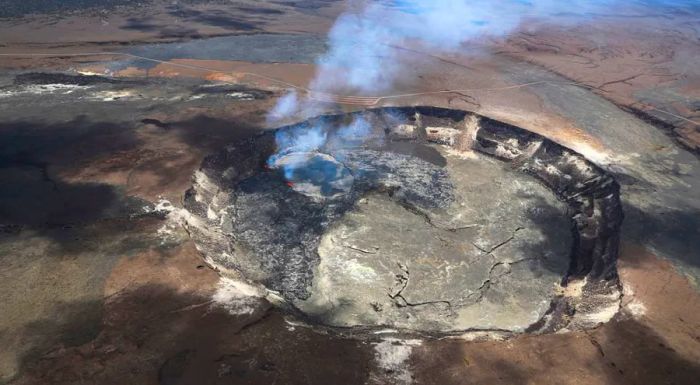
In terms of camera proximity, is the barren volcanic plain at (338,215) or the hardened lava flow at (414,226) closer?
the barren volcanic plain at (338,215)

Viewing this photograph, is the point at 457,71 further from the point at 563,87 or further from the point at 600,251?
the point at 600,251

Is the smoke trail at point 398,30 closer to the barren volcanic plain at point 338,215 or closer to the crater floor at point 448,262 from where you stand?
the barren volcanic plain at point 338,215

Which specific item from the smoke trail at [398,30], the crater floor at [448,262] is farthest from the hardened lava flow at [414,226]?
the smoke trail at [398,30]

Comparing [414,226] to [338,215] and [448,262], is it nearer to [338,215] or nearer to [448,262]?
[448,262]

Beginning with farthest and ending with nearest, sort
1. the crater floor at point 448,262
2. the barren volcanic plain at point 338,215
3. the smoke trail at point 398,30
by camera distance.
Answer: the smoke trail at point 398,30 < the crater floor at point 448,262 < the barren volcanic plain at point 338,215

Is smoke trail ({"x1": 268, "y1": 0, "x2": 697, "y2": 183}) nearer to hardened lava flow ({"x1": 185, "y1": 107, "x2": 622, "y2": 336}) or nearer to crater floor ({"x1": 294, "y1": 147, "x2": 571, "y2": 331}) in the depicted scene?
hardened lava flow ({"x1": 185, "y1": 107, "x2": 622, "y2": 336})

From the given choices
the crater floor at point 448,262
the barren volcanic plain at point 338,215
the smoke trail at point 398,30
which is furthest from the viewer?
the smoke trail at point 398,30

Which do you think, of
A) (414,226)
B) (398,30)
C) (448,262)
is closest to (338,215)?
(414,226)
